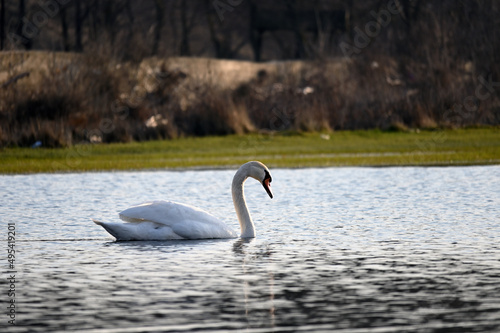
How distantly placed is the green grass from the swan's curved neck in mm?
9528

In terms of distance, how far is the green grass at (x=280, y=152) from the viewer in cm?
2180

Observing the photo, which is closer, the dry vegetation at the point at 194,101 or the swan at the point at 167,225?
the swan at the point at 167,225

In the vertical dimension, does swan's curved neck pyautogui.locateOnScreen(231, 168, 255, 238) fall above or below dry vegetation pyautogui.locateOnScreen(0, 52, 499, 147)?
below

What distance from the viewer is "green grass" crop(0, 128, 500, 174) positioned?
21797 millimetres

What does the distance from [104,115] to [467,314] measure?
70.3ft

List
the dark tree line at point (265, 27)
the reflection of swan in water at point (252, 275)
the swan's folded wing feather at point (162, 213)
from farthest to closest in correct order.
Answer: the dark tree line at point (265, 27) < the swan's folded wing feather at point (162, 213) < the reflection of swan in water at point (252, 275)

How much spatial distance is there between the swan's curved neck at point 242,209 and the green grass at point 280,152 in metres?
9.53

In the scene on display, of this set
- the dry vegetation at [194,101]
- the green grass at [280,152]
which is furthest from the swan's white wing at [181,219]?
the dry vegetation at [194,101]

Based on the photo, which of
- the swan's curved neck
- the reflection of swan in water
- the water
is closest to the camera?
the water

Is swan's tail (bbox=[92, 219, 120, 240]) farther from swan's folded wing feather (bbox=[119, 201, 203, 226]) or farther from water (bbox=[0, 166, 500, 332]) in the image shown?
swan's folded wing feather (bbox=[119, 201, 203, 226])

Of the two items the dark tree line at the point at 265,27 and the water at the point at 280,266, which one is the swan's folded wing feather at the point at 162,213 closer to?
the water at the point at 280,266

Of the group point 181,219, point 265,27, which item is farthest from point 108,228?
point 265,27

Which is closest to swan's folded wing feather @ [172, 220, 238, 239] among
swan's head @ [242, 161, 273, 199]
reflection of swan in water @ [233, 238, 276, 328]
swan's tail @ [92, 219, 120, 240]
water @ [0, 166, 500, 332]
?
water @ [0, 166, 500, 332]

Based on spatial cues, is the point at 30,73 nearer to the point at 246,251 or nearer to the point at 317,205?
the point at 317,205
